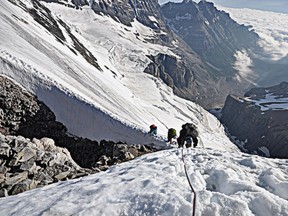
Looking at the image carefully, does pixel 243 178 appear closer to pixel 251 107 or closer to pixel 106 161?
pixel 106 161

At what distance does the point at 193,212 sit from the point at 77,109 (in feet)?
83.1

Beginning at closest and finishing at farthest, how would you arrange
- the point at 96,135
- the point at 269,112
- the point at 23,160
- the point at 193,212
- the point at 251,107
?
the point at 193,212 → the point at 23,160 → the point at 96,135 → the point at 269,112 → the point at 251,107

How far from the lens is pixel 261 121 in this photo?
141m

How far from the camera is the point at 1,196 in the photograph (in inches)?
462

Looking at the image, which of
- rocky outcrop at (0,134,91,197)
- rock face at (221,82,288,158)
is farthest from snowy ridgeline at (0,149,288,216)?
rock face at (221,82,288,158)

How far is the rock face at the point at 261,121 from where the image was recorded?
118m

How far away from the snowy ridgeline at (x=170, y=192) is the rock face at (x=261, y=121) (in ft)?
335

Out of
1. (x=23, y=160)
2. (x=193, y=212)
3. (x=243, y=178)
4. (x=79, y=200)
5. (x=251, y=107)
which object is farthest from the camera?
(x=251, y=107)

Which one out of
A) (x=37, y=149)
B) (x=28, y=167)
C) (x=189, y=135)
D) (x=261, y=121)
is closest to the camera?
(x=28, y=167)

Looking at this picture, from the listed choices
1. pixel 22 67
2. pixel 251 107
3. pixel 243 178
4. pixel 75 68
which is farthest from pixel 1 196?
pixel 251 107

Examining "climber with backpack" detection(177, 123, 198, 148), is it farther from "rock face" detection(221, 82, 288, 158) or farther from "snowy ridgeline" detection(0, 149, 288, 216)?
"rock face" detection(221, 82, 288, 158)

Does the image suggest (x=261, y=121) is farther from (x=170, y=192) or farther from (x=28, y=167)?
(x=170, y=192)

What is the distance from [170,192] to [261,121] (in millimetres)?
139809

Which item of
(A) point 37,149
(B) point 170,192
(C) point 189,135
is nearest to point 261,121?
(C) point 189,135
